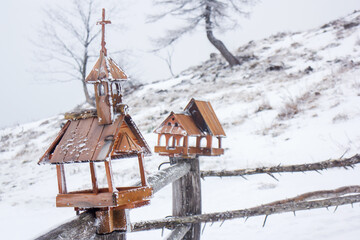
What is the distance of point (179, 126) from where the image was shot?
285 cm

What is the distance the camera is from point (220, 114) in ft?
30.0

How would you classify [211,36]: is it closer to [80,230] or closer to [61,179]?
[61,179]

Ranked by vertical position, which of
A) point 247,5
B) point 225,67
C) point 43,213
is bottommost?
point 43,213

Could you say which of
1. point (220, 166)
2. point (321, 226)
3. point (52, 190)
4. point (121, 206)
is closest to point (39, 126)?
point (52, 190)

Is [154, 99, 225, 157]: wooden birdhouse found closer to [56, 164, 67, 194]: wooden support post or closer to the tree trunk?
[56, 164, 67, 194]: wooden support post

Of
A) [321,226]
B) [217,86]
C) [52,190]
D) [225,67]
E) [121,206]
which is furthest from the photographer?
[225,67]

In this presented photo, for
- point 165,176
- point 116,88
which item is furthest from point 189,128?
point 116,88

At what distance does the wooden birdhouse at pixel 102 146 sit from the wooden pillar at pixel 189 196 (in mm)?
1815

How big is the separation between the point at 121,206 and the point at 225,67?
15119mm

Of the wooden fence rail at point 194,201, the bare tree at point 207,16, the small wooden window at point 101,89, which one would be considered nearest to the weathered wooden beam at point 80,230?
the small wooden window at point 101,89

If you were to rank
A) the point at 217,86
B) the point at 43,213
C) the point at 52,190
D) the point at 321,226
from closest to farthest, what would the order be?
the point at 321,226 → the point at 43,213 → the point at 52,190 → the point at 217,86

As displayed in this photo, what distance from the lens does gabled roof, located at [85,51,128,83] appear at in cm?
133

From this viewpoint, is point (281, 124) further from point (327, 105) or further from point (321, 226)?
point (321, 226)

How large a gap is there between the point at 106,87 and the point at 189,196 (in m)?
2.11
